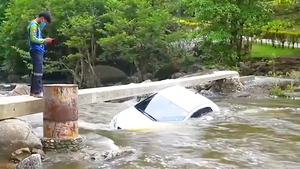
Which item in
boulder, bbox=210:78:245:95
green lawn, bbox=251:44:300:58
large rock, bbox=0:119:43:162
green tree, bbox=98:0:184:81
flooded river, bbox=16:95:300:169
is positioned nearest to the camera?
large rock, bbox=0:119:43:162

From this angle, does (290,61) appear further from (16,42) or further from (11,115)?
(11,115)

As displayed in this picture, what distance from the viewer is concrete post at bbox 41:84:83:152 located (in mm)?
7785

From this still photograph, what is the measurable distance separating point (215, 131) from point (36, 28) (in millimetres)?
4399

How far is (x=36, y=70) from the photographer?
848 centimetres

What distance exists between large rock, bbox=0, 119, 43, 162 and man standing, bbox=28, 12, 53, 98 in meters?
0.99

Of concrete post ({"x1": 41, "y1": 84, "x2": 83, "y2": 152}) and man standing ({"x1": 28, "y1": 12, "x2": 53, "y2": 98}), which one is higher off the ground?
man standing ({"x1": 28, "y1": 12, "x2": 53, "y2": 98})

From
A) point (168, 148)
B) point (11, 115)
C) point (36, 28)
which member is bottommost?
point (168, 148)

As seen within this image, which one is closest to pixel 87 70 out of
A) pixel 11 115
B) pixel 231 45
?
pixel 231 45

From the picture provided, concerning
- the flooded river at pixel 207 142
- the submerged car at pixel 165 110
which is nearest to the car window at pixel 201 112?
the submerged car at pixel 165 110

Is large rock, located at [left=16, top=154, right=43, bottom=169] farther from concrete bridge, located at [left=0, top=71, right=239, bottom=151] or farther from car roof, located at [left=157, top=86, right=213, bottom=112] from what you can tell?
car roof, located at [left=157, top=86, right=213, bottom=112]

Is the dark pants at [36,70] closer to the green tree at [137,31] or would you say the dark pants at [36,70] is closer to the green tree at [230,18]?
the green tree at [137,31]

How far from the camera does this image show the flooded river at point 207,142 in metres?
7.45

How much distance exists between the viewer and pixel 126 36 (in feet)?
75.0

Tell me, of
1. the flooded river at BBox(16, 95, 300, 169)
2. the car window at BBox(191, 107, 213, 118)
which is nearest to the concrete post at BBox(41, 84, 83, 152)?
the flooded river at BBox(16, 95, 300, 169)
